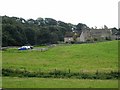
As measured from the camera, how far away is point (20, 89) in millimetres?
19781

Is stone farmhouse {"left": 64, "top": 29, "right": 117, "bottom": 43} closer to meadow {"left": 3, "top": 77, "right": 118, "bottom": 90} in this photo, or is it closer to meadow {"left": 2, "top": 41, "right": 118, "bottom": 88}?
meadow {"left": 2, "top": 41, "right": 118, "bottom": 88}

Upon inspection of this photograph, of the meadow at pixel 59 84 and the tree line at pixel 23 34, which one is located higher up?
the tree line at pixel 23 34

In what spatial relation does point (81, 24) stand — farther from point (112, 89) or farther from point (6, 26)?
point (112, 89)

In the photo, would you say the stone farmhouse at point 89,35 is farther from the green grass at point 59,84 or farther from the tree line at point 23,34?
the green grass at point 59,84

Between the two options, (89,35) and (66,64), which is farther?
(89,35)

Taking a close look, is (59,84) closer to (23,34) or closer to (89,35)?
(23,34)

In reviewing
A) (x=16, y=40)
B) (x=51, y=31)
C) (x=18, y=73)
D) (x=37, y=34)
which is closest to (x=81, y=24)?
(x=51, y=31)

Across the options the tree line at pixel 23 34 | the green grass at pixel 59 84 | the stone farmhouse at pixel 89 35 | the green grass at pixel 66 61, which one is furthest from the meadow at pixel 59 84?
the stone farmhouse at pixel 89 35

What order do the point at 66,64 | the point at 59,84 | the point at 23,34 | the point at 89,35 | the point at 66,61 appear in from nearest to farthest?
1. the point at 59,84
2. the point at 66,64
3. the point at 66,61
4. the point at 23,34
5. the point at 89,35

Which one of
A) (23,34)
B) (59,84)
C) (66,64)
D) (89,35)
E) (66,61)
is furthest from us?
(89,35)

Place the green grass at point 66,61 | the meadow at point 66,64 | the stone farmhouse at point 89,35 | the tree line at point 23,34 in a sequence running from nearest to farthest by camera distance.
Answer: the meadow at point 66,64, the green grass at point 66,61, the tree line at point 23,34, the stone farmhouse at point 89,35

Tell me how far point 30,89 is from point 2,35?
253 feet

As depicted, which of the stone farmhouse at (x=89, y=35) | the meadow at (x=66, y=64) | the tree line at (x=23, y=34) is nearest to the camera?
the meadow at (x=66, y=64)

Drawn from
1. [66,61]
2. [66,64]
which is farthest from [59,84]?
[66,61]
